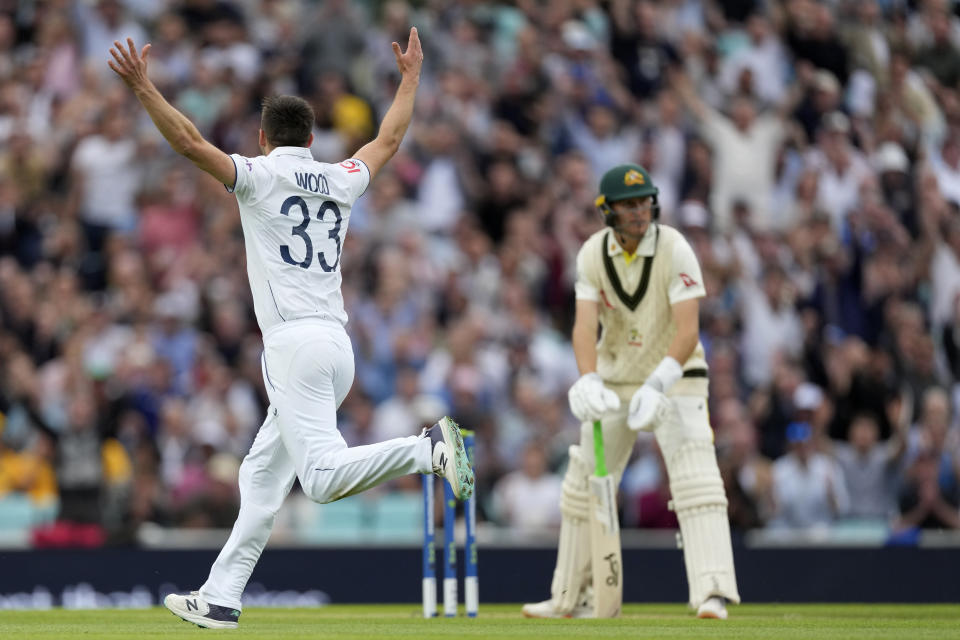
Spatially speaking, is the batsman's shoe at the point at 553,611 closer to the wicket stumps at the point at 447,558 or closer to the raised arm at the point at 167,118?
the wicket stumps at the point at 447,558

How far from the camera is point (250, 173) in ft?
27.3

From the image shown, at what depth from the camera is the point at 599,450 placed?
10.1 m

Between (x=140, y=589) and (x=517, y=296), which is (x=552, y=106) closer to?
(x=517, y=296)

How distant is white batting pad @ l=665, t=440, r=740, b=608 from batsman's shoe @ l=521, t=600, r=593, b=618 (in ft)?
2.71

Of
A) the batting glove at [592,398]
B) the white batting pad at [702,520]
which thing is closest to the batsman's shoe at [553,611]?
the white batting pad at [702,520]

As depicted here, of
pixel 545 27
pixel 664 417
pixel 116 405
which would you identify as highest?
pixel 545 27

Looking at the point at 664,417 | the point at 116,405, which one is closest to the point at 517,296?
the point at 116,405

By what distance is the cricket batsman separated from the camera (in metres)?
9.96

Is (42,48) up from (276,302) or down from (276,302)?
up

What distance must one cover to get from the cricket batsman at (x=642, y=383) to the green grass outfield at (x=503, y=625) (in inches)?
16.3

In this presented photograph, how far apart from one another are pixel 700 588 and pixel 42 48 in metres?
11.5

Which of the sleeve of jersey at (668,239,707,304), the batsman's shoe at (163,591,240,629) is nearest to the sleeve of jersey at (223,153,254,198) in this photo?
the batsman's shoe at (163,591,240,629)

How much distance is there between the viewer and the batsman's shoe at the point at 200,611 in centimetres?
842

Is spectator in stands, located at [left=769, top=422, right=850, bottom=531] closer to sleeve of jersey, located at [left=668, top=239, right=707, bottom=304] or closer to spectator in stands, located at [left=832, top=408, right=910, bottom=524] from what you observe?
spectator in stands, located at [left=832, top=408, right=910, bottom=524]
